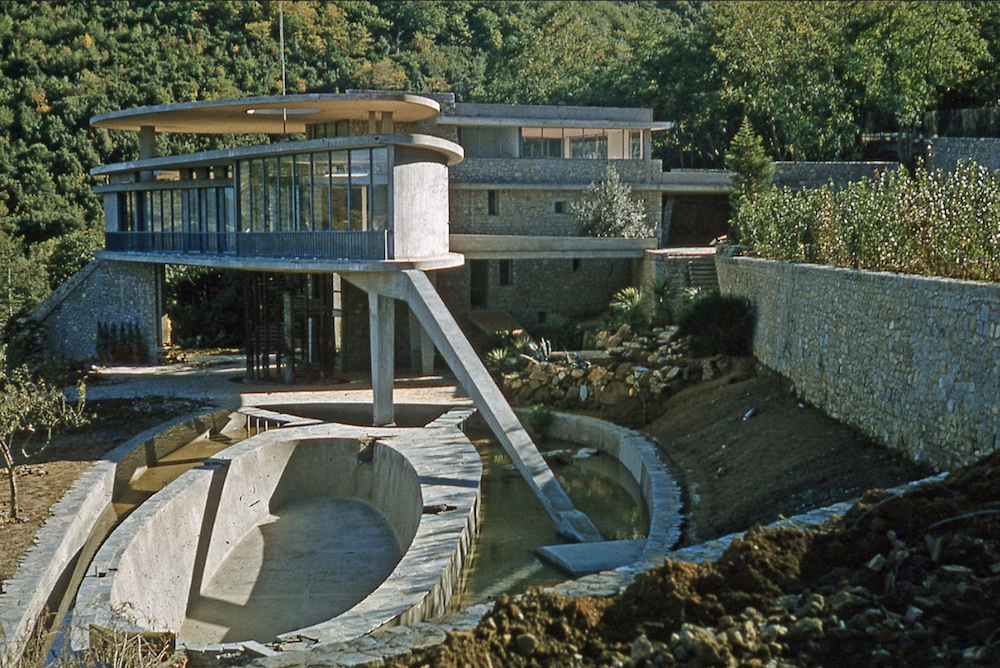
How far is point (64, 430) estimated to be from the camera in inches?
775

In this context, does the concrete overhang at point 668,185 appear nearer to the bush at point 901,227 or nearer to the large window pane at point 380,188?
the large window pane at point 380,188

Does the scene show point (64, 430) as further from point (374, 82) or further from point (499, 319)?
point (374, 82)

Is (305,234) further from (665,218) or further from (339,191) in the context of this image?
(665,218)

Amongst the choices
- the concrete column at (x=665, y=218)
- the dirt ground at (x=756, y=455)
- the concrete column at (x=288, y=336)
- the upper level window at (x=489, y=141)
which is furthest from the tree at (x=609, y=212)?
the dirt ground at (x=756, y=455)

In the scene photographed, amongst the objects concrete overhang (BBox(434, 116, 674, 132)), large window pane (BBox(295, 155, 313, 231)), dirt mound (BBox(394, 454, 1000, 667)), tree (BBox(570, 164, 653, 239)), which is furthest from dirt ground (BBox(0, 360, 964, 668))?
concrete overhang (BBox(434, 116, 674, 132))

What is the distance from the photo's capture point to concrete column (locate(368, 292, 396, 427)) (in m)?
20.7

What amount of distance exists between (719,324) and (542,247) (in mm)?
8833

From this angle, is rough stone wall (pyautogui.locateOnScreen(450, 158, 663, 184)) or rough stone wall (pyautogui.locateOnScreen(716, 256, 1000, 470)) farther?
rough stone wall (pyautogui.locateOnScreen(450, 158, 663, 184))

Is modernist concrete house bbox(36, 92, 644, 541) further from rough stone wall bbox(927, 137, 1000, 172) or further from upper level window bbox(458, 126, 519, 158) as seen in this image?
rough stone wall bbox(927, 137, 1000, 172)

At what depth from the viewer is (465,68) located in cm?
7150

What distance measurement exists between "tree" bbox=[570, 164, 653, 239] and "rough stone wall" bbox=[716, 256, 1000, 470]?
1354 cm

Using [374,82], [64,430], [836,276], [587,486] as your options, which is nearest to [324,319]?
[64,430]

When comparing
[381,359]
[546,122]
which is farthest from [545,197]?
[381,359]

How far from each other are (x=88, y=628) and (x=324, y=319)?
1659 centimetres
